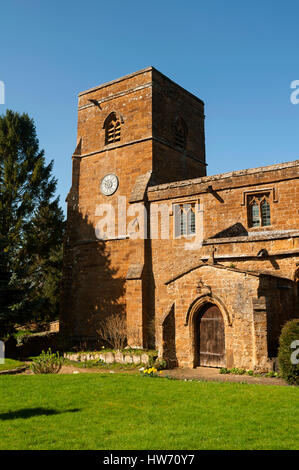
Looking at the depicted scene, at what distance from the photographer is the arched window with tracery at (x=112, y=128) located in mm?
24438

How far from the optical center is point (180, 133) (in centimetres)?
2555

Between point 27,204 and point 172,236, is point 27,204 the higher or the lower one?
the higher one

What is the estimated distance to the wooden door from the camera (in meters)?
15.3

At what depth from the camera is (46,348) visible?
75.2 ft

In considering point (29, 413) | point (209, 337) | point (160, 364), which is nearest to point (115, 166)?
point (209, 337)

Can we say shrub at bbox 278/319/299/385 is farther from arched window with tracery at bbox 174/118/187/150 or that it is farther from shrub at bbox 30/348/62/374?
arched window with tracery at bbox 174/118/187/150

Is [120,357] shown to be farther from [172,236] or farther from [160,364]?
[172,236]

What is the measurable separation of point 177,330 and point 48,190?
15.6m

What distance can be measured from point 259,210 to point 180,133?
366 inches

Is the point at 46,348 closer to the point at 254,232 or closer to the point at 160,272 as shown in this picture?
the point at 160,272

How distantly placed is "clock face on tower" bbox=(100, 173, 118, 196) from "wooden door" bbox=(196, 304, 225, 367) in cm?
1020

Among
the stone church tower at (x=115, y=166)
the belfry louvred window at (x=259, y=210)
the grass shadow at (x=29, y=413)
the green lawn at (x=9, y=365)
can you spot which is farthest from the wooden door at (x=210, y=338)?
the grass shadow at (x=29, y=413)

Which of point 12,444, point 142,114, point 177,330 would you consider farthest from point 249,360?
point 142,114

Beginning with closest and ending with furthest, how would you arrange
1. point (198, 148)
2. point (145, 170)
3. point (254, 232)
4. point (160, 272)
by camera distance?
point (254, 232) < point (160, 272) < point (145, 170) < point (198, 148)
